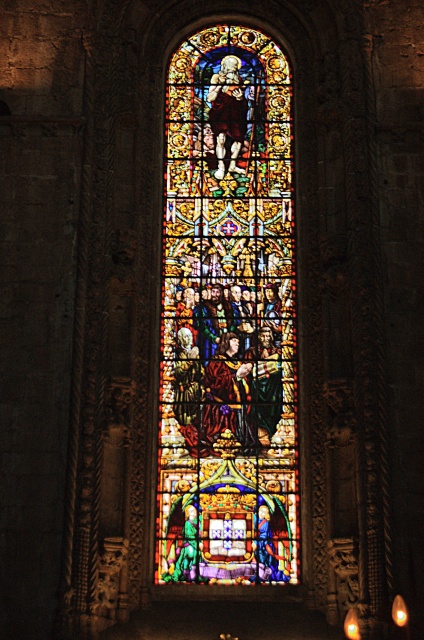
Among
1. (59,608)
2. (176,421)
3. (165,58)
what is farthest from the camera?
(165,58)

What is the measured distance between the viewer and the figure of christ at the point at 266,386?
15562 mm

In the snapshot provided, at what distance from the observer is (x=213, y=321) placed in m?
16.0

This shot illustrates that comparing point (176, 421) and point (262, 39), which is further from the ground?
point (262, 39)

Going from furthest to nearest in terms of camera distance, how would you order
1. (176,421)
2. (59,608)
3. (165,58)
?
(165,58), (176,421), (59,608)

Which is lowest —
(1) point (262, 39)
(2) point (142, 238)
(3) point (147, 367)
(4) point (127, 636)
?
(4) point (127, 636)

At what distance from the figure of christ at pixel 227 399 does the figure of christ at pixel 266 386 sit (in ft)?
0.29

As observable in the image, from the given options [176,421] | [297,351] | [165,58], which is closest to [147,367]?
[176,421]

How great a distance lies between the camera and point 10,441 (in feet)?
48.4

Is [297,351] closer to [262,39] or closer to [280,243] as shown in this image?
[280,243]

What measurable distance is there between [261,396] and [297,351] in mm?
722

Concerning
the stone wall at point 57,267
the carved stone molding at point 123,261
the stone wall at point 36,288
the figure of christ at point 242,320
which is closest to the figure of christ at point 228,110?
the stone wall at point 57,267

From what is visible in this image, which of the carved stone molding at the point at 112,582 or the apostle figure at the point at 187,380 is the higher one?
the apostle figure at the point at 187,380

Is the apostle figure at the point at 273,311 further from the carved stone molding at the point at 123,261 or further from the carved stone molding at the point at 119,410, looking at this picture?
the carved stone molding at the point at 119,410

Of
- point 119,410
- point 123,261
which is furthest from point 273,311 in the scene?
point 119,410
